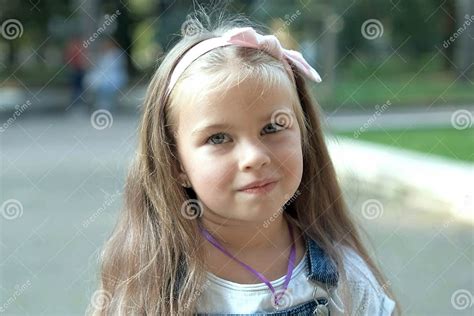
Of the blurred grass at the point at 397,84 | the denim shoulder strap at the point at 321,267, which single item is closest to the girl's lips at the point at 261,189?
the denim shoulder strap at the point at 321,267

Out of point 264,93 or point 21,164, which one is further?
point 21,164

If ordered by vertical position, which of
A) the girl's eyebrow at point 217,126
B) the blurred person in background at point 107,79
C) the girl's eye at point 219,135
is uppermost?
the blurred person in background at point 107,79

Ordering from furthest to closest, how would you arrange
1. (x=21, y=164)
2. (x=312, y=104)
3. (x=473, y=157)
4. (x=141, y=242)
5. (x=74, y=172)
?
(x=21, y=164) < (x=74, y=172) < (x=473, y=157) < (x=312, y=104) < (x=141, y=242)

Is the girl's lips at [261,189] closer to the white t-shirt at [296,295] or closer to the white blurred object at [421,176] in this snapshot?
the white t-shirt at [296,295]

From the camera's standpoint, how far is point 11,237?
6.01 m

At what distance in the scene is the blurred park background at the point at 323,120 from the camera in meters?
4.74

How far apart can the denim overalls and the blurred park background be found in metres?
0.39

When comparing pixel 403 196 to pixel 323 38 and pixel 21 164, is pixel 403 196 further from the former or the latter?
pixel 323 38

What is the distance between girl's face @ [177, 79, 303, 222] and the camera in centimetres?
172

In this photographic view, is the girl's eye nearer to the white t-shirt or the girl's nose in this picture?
the girl's nose

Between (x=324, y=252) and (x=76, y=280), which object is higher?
(x=324, y=252)

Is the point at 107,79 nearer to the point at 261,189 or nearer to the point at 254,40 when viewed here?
the point at 254,40

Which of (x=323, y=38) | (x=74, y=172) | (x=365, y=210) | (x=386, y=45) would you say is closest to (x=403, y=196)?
(x=365, y=210)

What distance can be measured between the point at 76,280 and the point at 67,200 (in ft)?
9.03
